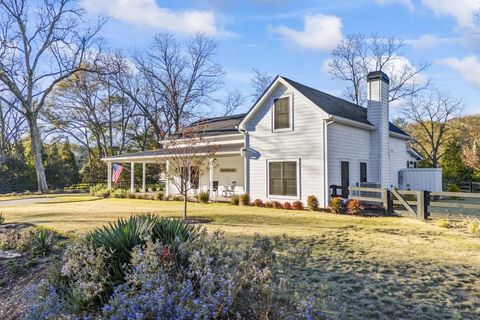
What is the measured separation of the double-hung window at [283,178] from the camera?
15.1 m

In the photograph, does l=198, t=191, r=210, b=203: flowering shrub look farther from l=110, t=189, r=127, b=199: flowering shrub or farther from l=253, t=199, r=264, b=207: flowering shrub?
l=110, t=189, r=127, b=199: flowering shrub

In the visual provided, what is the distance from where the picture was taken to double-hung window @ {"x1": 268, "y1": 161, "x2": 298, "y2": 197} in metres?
15.1

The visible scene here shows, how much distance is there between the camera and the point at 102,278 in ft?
11.3

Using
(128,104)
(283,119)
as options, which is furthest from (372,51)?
(128,104)

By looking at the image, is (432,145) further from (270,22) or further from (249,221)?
(249,221)

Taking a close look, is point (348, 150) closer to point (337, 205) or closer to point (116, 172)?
point (337, 205)

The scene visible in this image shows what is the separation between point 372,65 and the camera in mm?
35656

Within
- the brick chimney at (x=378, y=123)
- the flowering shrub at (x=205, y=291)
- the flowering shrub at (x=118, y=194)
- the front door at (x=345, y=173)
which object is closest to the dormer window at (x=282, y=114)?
the front door at (x=345, y=173)

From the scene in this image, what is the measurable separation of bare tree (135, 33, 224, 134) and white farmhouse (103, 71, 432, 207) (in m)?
21.2

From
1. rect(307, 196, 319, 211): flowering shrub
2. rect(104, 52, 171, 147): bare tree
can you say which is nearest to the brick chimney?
rect(307, 196, 319, 211): flowering shrub

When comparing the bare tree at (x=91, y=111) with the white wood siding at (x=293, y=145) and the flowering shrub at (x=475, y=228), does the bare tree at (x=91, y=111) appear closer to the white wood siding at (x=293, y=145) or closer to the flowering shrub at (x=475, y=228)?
the white wood siding at (x=293, y=145)

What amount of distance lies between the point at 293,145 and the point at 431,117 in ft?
85.7

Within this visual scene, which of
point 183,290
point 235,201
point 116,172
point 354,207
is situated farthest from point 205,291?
point 116,172

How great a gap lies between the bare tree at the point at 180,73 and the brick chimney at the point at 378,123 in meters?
24.8
